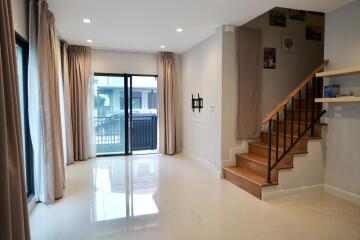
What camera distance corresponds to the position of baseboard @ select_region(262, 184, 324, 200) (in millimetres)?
3395

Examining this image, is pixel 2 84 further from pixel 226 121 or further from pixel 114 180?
pixel 226 121

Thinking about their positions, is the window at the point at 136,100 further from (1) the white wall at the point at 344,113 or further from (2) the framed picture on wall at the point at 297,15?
(1) the white wall at the point at 344,113

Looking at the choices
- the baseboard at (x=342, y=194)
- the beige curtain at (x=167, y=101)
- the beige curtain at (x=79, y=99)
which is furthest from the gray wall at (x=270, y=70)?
the beige curtain at (x=79, y=99)

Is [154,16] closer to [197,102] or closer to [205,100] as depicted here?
[205,100]

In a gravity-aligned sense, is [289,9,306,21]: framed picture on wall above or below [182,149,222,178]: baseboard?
above

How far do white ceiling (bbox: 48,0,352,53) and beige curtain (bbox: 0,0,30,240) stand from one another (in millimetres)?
2083

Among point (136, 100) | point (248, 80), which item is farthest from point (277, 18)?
point (136, 100)

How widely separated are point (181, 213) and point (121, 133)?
3.82 metres

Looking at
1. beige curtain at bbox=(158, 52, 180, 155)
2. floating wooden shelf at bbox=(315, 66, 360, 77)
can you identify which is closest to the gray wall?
floating wooden shelf at bbox=(315, 66, 360, 77)

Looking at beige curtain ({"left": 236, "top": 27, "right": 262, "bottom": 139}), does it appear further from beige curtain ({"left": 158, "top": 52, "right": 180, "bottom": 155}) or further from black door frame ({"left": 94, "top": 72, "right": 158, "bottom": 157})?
black door frame ({"left": 94, "top": 72, "right": 158, "bottom": 157})

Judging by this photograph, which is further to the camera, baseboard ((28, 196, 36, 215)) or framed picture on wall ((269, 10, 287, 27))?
framed picture on wall ((269, 10, 287, 27))

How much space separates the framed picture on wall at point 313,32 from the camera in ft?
16.2

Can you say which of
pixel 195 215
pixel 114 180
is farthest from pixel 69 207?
pixel 195 215

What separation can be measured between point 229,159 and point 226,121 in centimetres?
71
